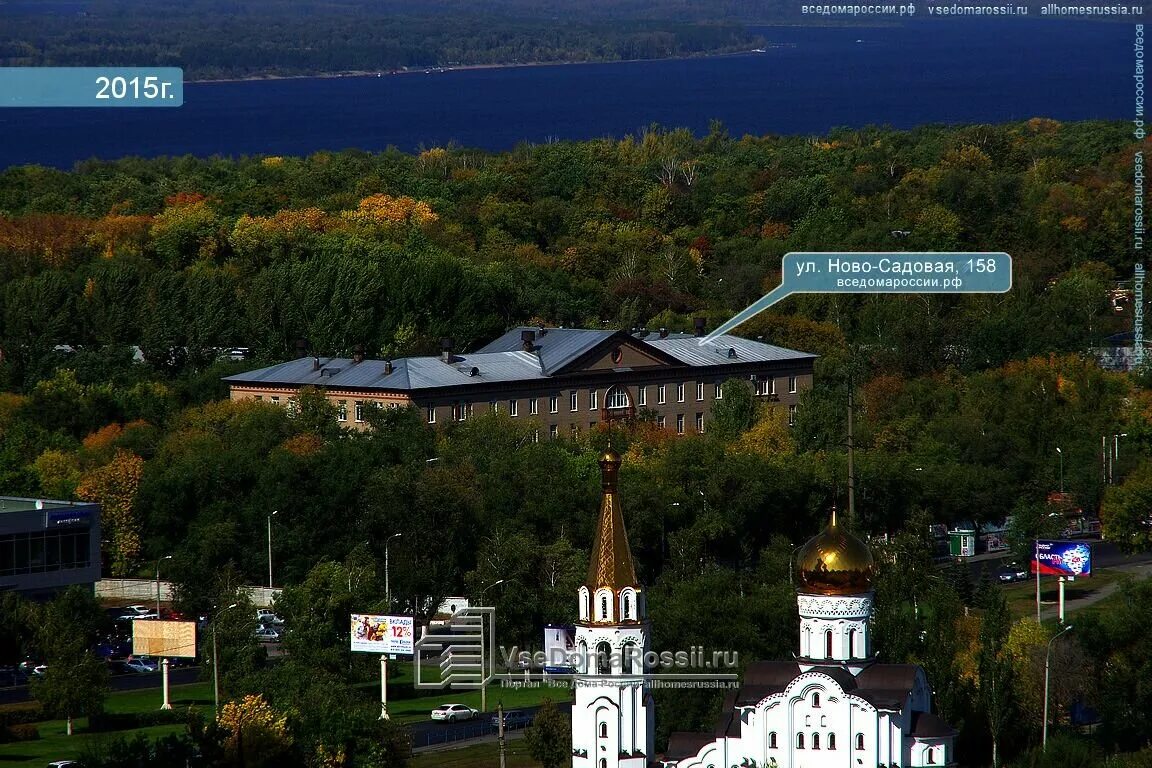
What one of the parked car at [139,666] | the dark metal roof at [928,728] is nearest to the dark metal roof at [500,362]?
the parked car at [139,666]

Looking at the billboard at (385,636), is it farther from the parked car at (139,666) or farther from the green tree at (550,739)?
the parked car at (139,666)

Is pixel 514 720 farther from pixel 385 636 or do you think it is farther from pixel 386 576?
pixel 386 576

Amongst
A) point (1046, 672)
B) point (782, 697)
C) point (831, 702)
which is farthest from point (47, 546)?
point (831, 702)

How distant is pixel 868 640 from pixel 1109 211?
113395 mm

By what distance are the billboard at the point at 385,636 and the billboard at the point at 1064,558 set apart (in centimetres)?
1916

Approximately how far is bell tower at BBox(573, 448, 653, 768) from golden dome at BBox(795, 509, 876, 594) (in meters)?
3.64

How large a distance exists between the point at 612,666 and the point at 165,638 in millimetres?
18549

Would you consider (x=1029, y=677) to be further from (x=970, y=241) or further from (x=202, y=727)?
(x=970, y=241)

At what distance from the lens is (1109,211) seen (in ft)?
559

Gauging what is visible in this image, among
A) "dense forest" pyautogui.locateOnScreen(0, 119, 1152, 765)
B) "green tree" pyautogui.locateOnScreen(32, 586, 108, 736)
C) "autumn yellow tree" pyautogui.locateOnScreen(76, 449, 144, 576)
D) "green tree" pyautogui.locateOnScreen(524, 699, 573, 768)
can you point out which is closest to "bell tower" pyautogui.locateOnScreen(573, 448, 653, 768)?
"green tree" pyautogui.locateOnScreen(524, 699, 573, 768)

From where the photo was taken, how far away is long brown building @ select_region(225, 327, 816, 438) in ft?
391

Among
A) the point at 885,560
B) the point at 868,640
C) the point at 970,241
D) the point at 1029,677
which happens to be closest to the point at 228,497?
the point at 885,560

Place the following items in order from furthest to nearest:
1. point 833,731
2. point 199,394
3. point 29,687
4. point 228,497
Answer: point 199,394
point 228,497
point 29,687
point 833,731

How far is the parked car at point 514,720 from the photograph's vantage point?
71969 mm
